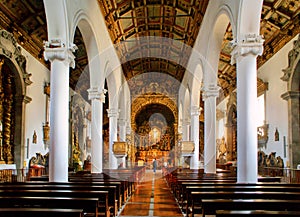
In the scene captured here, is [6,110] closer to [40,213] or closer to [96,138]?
[96,138]

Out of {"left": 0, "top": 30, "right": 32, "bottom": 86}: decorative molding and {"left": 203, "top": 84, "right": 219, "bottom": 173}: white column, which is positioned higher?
{"left": 0, "top": 30, "right": 32, "bottom": 86}: decorative molding

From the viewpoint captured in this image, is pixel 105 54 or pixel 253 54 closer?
pixel 253 54

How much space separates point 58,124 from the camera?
880 cm

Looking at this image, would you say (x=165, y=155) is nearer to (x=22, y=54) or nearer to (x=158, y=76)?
(x=158, y=76)

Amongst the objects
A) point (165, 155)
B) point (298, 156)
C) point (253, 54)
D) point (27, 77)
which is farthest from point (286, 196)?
point (165, 155)

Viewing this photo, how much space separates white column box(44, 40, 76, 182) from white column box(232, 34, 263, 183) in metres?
4.11

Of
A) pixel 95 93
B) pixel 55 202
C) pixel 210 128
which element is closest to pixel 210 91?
pixel 210 128

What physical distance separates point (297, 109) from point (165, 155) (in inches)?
887

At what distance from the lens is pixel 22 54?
14.0 meters

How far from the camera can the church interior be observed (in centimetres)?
841

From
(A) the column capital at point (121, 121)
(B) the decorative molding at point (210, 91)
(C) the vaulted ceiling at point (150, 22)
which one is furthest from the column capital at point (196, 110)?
(A) the column capital at point (121, 121)

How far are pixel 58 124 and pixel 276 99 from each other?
32.3ft

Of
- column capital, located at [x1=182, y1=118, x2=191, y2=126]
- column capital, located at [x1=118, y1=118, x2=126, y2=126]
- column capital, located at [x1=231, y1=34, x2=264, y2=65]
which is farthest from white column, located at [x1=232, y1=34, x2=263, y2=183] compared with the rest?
column capital, located at [x1=118, y1=118, x2=126, y2=126]

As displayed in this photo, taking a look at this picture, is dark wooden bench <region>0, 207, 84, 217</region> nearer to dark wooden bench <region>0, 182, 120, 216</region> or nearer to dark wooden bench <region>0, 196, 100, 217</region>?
dark wooden bench <region>0, 196, 100, 217</region>
